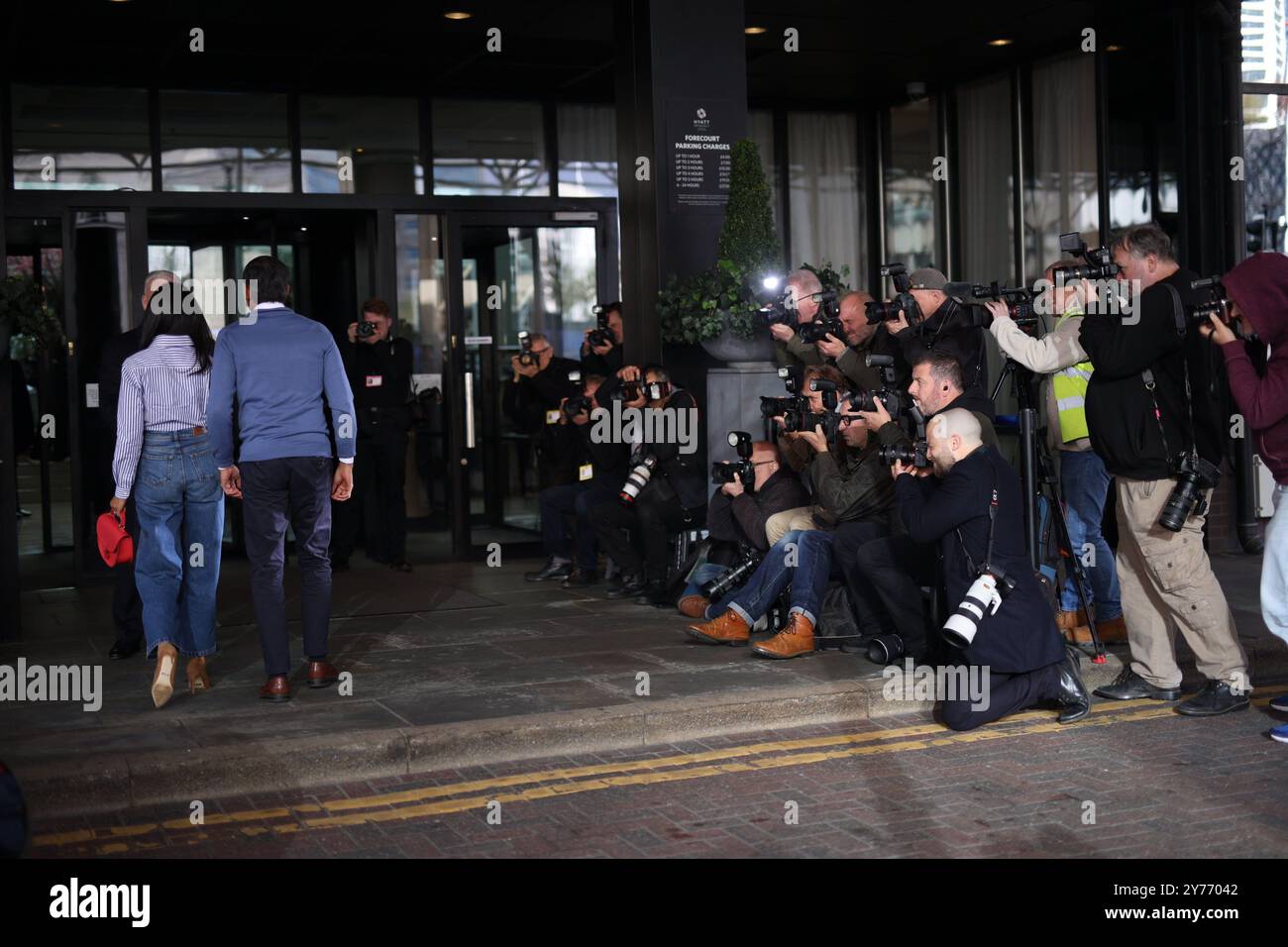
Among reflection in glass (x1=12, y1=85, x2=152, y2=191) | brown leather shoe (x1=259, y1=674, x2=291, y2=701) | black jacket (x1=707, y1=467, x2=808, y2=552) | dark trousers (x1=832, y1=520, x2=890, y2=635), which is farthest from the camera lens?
reflection in glass (x1=12, y1=85, x2=152, y2=191)

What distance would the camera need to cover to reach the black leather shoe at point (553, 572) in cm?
1123

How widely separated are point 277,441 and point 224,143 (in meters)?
6.03

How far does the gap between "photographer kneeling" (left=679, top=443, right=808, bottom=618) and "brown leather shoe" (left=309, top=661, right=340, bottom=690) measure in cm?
249

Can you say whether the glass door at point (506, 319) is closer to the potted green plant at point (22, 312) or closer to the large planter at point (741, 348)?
the large planter at point (741, 348)

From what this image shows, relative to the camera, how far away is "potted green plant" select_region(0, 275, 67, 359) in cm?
849

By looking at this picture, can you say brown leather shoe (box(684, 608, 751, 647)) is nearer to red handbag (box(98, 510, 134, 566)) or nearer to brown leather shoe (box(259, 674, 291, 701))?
brown leather shoe (box(259, 674, 291, 701))

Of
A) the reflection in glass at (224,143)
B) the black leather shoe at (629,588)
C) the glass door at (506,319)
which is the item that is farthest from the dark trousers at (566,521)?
the reflection in glass at (224,143)

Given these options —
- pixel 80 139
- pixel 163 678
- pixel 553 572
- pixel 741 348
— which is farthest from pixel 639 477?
pixel 80 139

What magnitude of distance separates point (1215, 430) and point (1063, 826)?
2387 millimetres

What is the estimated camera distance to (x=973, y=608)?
647cm

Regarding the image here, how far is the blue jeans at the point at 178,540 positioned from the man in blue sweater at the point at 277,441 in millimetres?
357

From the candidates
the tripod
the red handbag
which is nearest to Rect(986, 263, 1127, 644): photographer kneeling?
the tripod
